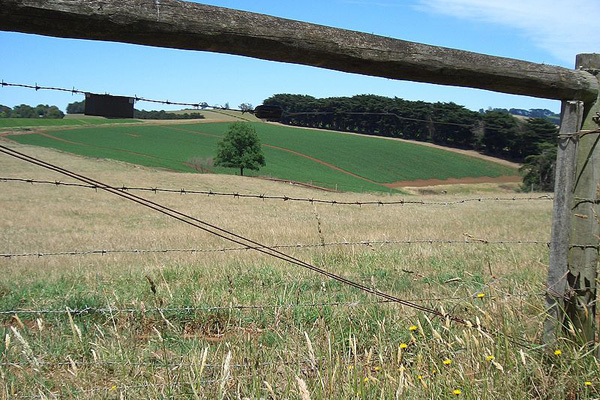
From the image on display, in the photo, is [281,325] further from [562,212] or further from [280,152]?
[280,152]

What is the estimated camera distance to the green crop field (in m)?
33.6

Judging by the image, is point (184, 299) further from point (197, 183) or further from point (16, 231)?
point (197, 183)

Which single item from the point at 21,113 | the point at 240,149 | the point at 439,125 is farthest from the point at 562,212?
the point at 240,149

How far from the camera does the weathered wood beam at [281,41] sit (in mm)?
2346

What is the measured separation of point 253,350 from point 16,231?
12049 mm

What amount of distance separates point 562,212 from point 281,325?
1.84 meters

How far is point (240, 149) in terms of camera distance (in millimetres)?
27547

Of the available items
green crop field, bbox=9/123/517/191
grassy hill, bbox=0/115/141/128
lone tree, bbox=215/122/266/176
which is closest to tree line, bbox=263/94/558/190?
lone tree, bbox=215/122/266/176

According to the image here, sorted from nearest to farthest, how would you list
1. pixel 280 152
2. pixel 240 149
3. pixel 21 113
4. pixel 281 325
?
pixel 281 325, pixel 21 113, pixel 240 149, pixel 280 152

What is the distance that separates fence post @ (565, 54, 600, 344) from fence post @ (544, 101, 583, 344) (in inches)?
1.3

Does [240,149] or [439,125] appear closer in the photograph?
[439,125]

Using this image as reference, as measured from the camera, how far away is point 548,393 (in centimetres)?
286

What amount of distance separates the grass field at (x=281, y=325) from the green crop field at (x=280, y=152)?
2118cm

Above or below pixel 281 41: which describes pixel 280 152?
below
